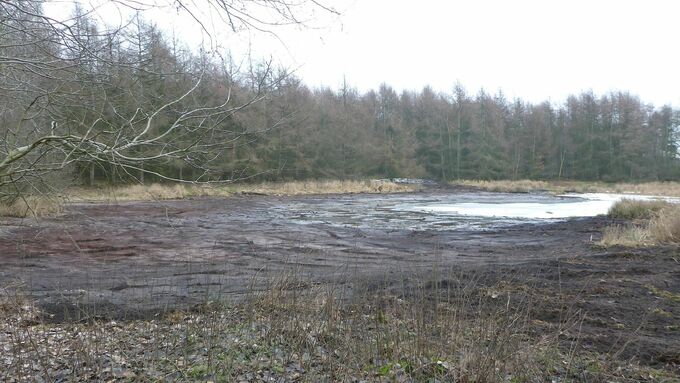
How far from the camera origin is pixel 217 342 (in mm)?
5289

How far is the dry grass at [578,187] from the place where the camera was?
49.3 metres

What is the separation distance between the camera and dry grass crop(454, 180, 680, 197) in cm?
4934

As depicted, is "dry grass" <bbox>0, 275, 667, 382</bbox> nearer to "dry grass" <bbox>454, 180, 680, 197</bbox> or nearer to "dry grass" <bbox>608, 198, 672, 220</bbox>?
"dry grass" <bbox>608, 198, 672, 220</bbox>

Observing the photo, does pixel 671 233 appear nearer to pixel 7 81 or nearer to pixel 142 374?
pixel 142 374

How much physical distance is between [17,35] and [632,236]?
15.5 metres

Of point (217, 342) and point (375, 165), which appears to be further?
point (375, 165)

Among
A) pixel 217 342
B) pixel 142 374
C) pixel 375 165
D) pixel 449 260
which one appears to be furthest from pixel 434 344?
pixel 375 165

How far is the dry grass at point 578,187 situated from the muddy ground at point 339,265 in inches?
1224

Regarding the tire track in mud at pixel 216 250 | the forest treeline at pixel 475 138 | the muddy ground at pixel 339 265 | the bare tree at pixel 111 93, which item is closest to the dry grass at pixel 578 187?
the forest treeline at pixel 475 138

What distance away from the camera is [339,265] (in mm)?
11242

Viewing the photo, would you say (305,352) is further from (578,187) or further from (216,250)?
(578,187)

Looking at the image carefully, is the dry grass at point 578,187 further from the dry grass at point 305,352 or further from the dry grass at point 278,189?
the dry grass at point 305,352

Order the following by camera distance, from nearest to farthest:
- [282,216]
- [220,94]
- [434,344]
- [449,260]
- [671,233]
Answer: [220,94] → [434,344] → [449,260] → [671,233] → [282,216]

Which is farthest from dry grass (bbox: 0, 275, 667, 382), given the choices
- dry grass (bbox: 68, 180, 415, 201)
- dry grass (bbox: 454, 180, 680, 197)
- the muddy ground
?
dry grass (bbox: 454, 180, 680, 197)
